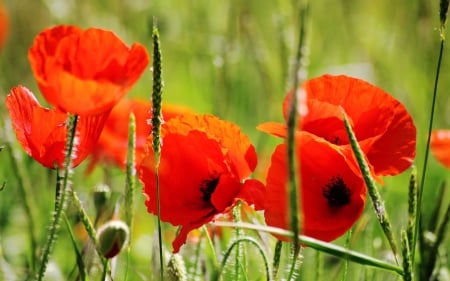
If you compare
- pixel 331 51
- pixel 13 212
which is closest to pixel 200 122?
pixel 13 212

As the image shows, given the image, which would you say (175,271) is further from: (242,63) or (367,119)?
(242,63)

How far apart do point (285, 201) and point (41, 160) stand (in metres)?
0.33

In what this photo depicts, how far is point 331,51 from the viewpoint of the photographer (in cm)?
411

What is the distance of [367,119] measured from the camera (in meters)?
1.30

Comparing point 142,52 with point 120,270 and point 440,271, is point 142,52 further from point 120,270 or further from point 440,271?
point 120,270

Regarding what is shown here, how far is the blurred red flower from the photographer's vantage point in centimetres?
118

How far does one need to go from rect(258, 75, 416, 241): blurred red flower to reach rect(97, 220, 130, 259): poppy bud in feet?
0.57

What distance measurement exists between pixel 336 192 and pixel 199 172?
188mm

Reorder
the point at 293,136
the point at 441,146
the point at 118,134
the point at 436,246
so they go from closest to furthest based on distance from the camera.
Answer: the point at 293,136
the point at 436,246
the point at 441,146
the point at 118,134

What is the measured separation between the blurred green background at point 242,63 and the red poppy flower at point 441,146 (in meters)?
0.13

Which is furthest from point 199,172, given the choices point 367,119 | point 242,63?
point 242,63

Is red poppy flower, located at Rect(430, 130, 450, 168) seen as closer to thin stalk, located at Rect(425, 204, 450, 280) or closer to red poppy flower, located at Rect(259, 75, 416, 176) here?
thin stalk, located at Rect(425, 204, 450, 280)

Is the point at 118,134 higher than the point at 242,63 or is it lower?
lower

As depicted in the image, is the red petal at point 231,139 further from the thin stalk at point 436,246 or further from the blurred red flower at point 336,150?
the thin stalk at point 436,246
